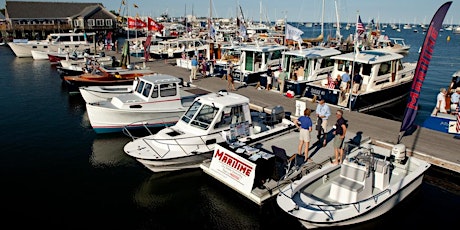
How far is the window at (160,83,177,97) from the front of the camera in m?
15.7

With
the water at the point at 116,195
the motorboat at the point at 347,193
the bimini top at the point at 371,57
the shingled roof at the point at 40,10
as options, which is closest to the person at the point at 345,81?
the bimini top at the point at 371,57

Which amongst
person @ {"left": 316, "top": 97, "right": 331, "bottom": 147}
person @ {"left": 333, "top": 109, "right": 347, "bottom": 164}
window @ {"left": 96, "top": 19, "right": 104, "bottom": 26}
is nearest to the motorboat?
person @ {"left": 333, "top": 109, "right": 347, "bottom": 164}

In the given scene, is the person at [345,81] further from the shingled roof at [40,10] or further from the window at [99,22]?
the shingled roof at [40,10]

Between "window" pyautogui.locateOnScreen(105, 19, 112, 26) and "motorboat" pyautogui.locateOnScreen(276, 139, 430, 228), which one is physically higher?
"window" pyautogui.locateOnScreen(105, 19, 112, 26)

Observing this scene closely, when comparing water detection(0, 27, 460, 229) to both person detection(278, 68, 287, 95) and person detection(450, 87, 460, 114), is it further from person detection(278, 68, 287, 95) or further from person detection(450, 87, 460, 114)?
person detection(278, 68, 287, 95)

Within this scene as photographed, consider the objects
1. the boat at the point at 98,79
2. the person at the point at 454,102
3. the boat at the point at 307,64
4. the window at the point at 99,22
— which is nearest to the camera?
the person at the point at 454,102

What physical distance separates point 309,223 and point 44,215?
24.1ft

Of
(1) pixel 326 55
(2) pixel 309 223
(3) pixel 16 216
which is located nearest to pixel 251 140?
(2) pixel 309 223

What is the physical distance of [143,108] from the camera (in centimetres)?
1542

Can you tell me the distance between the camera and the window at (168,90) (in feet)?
51.4

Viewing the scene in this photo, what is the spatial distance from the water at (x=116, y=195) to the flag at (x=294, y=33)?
9685 mm

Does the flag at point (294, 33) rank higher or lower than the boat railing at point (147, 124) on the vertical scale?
higher

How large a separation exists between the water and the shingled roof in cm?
5668

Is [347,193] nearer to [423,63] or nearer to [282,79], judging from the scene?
[423,63]
